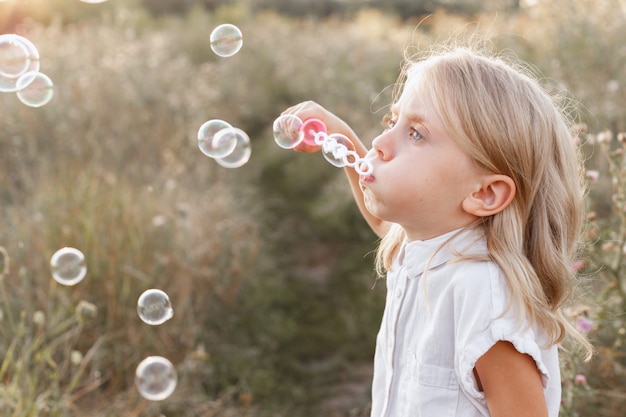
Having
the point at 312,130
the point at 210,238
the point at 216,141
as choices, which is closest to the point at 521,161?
the point at 312,130

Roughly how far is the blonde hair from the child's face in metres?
0.03

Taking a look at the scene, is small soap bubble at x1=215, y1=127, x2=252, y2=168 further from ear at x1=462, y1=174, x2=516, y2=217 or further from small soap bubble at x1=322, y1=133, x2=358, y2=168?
ear at x1=462, y1=174, x2=516, y2=217

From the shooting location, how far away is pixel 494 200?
5.07 feet

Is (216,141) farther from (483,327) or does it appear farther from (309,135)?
(483,327)

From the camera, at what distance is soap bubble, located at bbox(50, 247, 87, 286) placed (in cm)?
251

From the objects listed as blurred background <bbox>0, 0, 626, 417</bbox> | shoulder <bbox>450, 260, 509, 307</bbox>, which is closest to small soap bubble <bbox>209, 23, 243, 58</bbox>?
blurred background <bbox>0, 0, 626, 417</bbox>

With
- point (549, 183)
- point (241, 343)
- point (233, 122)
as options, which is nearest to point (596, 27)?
point (233, 122)

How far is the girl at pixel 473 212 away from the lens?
1476 millimetres

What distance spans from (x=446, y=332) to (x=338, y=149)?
1.57ft

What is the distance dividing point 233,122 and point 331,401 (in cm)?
372

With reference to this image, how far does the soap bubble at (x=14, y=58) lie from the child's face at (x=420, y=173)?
4.84 ft

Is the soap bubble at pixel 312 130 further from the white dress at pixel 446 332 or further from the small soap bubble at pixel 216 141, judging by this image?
the small soap bubble at pixel 216 141

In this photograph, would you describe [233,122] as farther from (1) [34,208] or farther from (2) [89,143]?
(1) [34,208]

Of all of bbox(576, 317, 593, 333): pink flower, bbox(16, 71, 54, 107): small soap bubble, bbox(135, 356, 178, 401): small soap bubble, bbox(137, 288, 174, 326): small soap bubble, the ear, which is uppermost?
bbox(16, 71, 54, 107): small soap bubble
